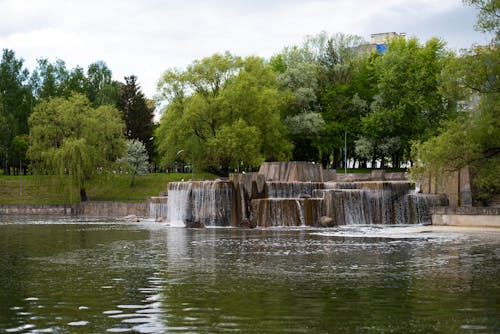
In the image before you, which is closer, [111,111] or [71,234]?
[71,234]

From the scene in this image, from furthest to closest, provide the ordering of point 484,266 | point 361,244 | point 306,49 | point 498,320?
point 306,49 < point 361,244 < point 484,266 < point 498,320

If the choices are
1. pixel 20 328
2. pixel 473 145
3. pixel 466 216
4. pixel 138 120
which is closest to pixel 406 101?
pixel 466 216

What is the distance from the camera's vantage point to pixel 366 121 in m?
80.6

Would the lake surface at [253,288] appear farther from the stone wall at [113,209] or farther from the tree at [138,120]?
the tree at [138,120]

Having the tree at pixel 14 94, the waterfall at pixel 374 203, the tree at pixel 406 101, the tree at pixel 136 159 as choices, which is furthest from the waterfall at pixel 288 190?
the tree at pixel 14 94

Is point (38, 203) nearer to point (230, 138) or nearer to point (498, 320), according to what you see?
point (230, 138)

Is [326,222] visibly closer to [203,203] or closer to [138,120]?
[203,203]

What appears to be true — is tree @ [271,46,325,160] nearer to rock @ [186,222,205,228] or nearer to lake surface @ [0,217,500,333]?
rock @ [186,222,205,228]

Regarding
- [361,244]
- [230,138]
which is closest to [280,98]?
[230,138]

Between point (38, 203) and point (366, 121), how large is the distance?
128 feet

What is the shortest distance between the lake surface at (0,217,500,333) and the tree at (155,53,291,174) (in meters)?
42.1

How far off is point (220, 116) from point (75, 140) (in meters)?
16.1

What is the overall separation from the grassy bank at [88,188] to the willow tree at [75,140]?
140cm

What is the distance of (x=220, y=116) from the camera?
7562 cm
